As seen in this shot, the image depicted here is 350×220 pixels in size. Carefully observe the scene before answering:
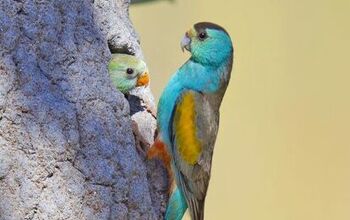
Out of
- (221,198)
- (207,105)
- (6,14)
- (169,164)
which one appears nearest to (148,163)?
(169,164)

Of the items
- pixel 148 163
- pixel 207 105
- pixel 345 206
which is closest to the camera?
pixel 148 163

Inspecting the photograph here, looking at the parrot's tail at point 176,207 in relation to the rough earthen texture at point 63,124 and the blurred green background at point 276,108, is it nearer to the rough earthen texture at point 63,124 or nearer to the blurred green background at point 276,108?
the rough earthen texture at point 63,124

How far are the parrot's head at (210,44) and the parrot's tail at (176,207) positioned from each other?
0.56 m

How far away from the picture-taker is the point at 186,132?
343 centimetres

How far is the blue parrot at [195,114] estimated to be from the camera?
11.0 feet

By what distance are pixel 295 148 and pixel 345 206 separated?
0.45m

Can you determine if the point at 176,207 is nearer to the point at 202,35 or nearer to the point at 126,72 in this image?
the point at 126,72

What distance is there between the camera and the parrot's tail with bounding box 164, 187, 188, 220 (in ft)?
10.8

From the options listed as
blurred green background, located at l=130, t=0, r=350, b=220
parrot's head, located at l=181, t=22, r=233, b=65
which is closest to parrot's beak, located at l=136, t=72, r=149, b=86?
parrot's head, located at l=181, t=22, r=233, b=65

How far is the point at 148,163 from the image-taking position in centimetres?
325

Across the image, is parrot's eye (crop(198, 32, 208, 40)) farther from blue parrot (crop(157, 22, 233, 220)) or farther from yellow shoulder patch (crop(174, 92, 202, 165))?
yellow shoulder patch (crop(174, 92, 202, 165))

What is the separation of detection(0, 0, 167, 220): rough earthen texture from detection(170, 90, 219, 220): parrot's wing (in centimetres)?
17

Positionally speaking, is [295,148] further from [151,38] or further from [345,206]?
[151,38]

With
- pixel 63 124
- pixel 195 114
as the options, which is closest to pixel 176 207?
pixel 195 114
